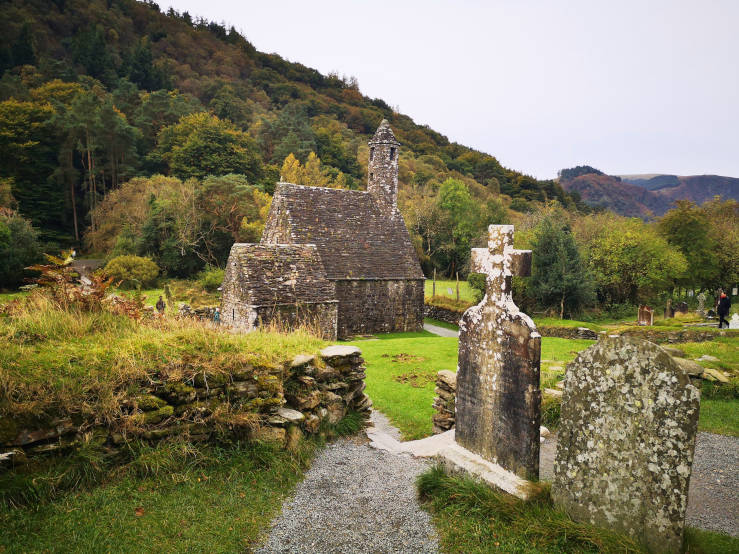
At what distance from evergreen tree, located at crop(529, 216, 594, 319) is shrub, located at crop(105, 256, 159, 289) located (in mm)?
30429

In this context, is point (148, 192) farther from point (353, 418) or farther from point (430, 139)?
point (430, 139)

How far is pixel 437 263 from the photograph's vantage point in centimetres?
4981

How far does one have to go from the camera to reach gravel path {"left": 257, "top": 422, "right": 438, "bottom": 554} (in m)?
4.50

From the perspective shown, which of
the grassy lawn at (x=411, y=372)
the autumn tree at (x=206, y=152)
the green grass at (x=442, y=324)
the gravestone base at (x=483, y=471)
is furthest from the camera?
the autumn tree at (x=206, y=152)

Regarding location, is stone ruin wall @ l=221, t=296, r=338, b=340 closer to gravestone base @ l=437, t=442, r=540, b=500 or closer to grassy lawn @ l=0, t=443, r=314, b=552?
grassy lawn @ l=0, t=443, r=314, b=552

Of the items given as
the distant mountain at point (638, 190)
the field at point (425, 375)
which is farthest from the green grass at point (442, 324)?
the distant mountain at point (638, 190)

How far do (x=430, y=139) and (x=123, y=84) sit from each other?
69.3 m

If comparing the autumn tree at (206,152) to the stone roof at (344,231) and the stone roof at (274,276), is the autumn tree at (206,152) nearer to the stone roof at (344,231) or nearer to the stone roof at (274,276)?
the stone roof at (344,231)

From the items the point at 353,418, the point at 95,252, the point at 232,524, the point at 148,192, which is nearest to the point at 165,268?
the point at 148,192

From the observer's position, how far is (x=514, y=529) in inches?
168

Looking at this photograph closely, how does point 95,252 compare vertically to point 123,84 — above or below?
below

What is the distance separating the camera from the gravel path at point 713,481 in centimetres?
533

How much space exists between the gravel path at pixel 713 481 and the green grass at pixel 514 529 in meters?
0.85

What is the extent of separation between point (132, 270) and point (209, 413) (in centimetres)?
3263
